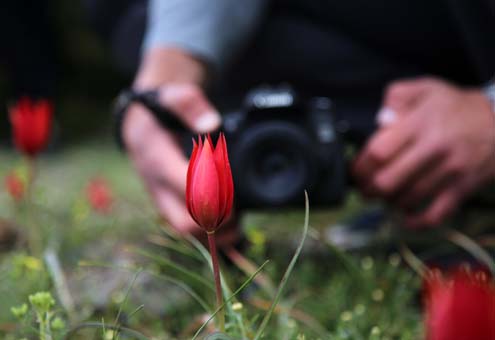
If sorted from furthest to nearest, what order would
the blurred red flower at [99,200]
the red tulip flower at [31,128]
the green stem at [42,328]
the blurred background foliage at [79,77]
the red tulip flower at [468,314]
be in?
the blurred background foliage at [79,77] < the blurred red flower at [99,200] < the red tulip flower at [31,128] < the green stem at [42,328] < the red tulip flower at [468,314]

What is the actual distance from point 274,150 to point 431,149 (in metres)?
0.19

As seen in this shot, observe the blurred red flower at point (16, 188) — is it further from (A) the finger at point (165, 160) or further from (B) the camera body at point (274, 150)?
(B) the camera body at point (274, 150)

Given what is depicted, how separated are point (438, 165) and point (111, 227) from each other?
496 mm

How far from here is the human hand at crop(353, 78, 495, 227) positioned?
2.51 feet

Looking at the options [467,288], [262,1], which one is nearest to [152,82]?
[262,1]

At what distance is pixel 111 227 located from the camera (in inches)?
41.0

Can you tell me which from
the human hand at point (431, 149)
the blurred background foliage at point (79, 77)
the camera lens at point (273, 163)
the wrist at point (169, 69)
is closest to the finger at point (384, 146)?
the human hand at point (431, 149)

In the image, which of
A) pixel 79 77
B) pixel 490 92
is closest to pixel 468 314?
pixel 490 92

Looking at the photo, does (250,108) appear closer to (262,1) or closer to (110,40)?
(262,1)

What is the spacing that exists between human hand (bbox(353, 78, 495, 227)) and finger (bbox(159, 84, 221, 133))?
7.9 inches

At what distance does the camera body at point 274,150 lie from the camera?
0.68 metres

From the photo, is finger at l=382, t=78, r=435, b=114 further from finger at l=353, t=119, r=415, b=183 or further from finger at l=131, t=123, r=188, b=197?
finger at l=131, t=123, r=188, b=197

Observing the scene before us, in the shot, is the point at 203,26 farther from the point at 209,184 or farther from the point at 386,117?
the point at 209,184

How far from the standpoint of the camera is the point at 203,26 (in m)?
0.87
